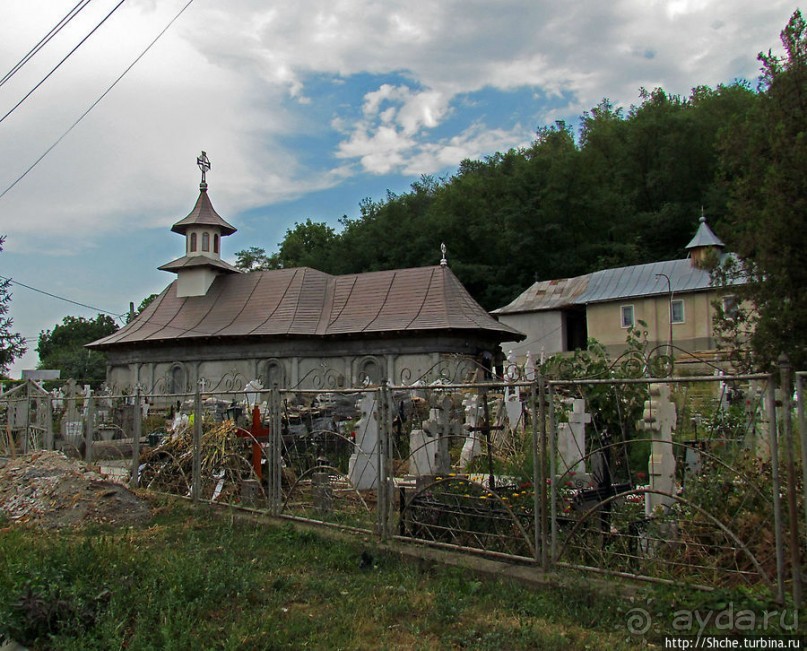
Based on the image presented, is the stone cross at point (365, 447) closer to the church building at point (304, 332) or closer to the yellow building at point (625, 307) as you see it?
the church building at point (304, 332)

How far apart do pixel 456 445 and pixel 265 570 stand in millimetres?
6373

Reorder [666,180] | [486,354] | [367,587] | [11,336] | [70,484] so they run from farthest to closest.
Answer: [666,180] < [11,336] < [486,354] < [70,484] < [367,587]

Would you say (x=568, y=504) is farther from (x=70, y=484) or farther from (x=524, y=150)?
(x=524, y=150)

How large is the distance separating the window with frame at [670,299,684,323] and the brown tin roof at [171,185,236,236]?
22313 mm

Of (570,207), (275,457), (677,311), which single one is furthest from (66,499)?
(570,207)

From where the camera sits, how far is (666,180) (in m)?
47.7

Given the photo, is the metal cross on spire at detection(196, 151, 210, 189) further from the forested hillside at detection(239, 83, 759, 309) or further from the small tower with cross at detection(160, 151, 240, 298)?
the forested hillside at detection(239, 83, 759, 309)

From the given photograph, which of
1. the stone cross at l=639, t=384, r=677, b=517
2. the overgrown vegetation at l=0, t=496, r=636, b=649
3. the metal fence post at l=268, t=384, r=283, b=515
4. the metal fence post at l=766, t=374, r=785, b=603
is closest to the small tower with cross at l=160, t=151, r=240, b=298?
the metal fence post at l=268, t=384, r=283, b=515

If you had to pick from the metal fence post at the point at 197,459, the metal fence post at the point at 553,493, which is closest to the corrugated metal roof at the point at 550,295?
the metal fence post at the point at 197,459

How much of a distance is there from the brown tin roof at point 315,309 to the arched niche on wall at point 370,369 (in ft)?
3.73

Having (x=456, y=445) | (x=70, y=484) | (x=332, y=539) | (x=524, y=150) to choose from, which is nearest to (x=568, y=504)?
(x=332, y=539)

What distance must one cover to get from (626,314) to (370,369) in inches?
675

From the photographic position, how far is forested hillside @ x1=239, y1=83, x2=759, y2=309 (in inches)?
1821

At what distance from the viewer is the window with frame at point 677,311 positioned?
35875 mm
